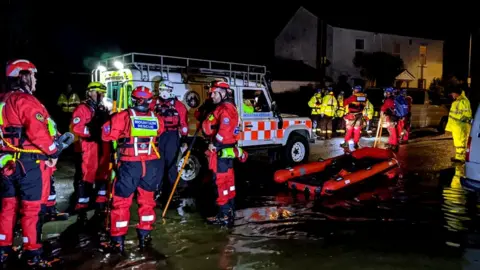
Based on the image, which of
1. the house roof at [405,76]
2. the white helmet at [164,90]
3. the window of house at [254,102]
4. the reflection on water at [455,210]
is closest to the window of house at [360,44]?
the house roof at [405,76]

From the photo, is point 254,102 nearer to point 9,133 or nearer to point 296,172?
point 296,172

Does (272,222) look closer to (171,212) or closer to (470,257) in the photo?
(171,212)

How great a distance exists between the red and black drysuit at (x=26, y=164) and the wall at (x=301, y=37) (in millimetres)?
27628

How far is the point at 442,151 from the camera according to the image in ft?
41.3

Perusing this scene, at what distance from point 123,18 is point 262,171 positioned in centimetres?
2163

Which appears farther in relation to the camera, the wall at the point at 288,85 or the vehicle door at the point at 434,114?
the wall at the point at 288,85

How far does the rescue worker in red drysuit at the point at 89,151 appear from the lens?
6.08 m

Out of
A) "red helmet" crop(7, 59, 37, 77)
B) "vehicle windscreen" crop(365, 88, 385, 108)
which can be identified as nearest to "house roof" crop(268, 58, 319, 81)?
"vehicle windscreen" crop(365, 88, 385, 108)

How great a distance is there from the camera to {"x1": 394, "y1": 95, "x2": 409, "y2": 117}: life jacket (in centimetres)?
1227

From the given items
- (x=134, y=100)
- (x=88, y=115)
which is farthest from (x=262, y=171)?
(x=134, y=100)

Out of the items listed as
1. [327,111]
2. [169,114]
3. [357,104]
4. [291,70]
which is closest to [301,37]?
[291,70]

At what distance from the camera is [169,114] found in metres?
6.84

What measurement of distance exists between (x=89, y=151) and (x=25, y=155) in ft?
6.72

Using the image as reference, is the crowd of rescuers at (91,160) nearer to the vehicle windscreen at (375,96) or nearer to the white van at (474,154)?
the white van at (474,154)
